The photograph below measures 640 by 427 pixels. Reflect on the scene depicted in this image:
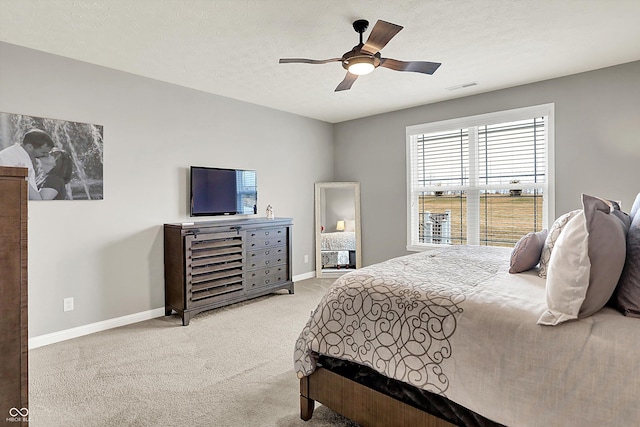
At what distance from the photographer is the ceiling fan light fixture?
2547 mm

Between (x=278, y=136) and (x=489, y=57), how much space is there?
293 centimetres

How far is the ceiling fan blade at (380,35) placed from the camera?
6.98ft

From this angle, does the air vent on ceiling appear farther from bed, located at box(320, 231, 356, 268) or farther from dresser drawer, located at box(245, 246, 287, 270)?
dresser drawer, located at box(245, 246, 287, 270)

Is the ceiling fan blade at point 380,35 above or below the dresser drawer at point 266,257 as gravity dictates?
above

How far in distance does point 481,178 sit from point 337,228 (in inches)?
91.5

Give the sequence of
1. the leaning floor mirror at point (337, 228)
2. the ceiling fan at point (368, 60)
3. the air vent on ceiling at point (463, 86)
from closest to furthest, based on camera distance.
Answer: the ceiling fan at point (368, 60) → the air vent on ceiling at point (463, 86) → the leaning floor mirror at point (337, 228)

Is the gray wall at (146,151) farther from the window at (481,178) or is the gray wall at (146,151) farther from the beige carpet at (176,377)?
the beige carpet at (176,377)

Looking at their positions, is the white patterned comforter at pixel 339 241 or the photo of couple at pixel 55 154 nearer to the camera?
the photo of couple at pixel 55 154

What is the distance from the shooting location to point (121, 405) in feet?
6.93

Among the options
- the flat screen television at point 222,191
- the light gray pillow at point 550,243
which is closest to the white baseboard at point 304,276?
the flat screen television at point 222,191

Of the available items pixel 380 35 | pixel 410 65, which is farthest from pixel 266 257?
pixel 380 35

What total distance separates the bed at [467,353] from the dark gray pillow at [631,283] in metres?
0.01

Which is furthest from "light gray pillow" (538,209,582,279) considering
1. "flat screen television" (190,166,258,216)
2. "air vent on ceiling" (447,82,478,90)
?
"flat screen television" (190,166,258,216)

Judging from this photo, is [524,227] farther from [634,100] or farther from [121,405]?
[121,405]
